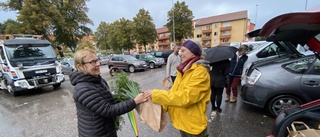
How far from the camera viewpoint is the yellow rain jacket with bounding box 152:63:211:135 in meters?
1.25

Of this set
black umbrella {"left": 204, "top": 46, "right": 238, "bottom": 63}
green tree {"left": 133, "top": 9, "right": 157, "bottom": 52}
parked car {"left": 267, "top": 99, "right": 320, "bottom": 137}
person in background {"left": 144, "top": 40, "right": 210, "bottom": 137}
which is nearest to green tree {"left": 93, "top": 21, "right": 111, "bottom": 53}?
green tree {"left": 133, "top": 9, "right": 157, "bottom": 52}

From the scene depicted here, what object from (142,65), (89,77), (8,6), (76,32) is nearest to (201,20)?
(76,32)

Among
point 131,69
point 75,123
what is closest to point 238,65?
point 75,123

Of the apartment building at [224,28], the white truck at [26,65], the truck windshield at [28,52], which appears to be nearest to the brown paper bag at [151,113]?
the white truck at [26,65]

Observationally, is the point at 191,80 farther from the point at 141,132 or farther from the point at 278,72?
the point at 278,72

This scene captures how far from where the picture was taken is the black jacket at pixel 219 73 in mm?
3301

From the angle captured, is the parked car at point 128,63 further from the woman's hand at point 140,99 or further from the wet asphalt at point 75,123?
the woman's hand at point 140,99

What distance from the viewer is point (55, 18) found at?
57.9 ft

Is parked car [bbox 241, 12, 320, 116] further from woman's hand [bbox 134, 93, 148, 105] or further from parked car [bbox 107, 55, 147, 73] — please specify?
parked car [bbox 107, 55, 147, 73]

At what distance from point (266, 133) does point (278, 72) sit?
1.25 metres

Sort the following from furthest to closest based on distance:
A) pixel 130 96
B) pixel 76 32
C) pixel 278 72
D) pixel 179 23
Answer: pixel 179 23, pixel 76 32, pixel 278 72, pixel 130 96

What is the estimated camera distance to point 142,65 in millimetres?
12078

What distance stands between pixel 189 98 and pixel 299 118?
1394 millimetres

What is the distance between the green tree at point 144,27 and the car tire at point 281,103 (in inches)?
971
